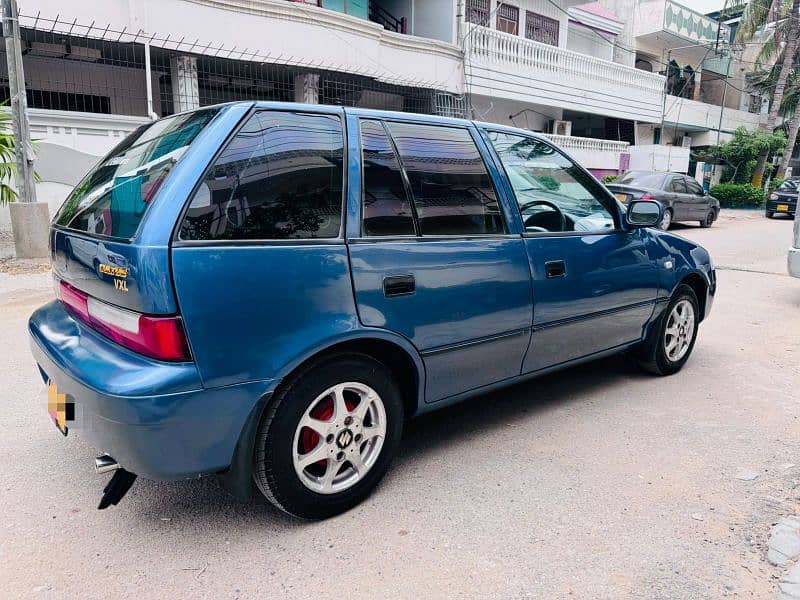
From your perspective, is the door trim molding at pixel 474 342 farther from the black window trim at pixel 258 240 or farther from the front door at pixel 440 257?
the black window trim at pixel 258 240

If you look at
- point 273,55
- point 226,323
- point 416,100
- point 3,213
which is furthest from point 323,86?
point 226,323

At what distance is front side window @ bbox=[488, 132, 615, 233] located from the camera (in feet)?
11.3

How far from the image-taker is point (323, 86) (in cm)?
1476

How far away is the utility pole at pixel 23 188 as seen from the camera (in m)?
8.21

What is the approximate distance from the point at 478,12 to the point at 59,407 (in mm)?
19618

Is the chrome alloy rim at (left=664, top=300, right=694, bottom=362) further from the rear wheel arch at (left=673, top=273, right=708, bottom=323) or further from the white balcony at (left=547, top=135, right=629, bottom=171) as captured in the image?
the white balcony at (left=547, top=135, right=629, bottom=171)

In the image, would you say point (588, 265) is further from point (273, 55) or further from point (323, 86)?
point (323, 86)

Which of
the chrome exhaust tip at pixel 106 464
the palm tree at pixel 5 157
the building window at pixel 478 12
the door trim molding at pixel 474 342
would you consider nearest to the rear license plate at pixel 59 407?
the chrome exhaust tip at pixel 106 464

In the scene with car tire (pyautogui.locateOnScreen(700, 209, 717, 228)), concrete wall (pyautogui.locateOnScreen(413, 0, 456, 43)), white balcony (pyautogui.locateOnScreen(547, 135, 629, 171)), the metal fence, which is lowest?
car tire (pyautogui.locateOnScreen(700, 209, 717, 228))

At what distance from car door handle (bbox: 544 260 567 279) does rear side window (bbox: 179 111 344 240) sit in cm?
133

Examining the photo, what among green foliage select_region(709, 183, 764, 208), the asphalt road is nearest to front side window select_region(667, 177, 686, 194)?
green foliage select_region(709, 183, 764, 208)

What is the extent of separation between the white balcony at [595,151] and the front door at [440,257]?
18237 millimetres

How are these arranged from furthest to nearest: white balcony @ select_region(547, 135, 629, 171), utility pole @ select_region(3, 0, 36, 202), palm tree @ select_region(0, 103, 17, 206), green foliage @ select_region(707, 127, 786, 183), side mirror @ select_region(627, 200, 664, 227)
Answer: green foliage @ select_region(707, 127, 786, 183)
white balcony @ select_region(547, 135, 629, 171)
palm tree @ select_region(0, 103, 17, 206)
utility pole @ select_region(3, 0, 36, 202)
side mirror @ select_region(627, 200, 664, 227)

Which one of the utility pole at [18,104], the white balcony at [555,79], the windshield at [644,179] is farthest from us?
the white balcony at [555,79]
